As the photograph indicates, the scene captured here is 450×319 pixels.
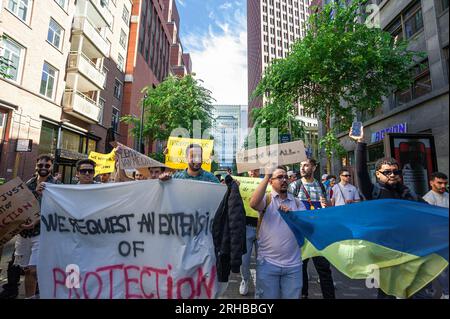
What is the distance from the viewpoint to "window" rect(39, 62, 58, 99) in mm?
15430

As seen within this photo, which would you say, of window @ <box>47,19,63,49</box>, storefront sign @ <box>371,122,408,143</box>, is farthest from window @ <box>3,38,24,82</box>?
storefront sign @ <box>371,122,408,143</box>

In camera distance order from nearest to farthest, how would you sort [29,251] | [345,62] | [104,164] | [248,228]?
[29,251] < [248,228] < [104,164] < [345,62]

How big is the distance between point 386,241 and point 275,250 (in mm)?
994

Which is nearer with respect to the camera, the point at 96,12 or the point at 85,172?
the point at 85,172

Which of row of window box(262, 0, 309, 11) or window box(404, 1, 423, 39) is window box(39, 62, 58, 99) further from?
row of window box(262, 0, 309, 11)

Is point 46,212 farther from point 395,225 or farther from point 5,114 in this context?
point 5,114

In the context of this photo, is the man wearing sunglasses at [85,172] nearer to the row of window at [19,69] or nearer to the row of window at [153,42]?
the row of window at [19,69]

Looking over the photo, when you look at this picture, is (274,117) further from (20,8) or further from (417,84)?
(20,8)

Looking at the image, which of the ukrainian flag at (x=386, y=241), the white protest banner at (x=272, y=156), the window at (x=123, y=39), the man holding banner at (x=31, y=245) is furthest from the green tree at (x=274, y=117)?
the window at (x=123, y=39)

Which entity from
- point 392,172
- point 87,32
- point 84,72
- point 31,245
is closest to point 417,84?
point 392,172

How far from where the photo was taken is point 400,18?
14266 mm

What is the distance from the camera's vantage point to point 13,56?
1327cm

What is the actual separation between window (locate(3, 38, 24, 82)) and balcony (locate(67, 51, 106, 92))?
373 cm

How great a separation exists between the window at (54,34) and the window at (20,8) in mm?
1620
